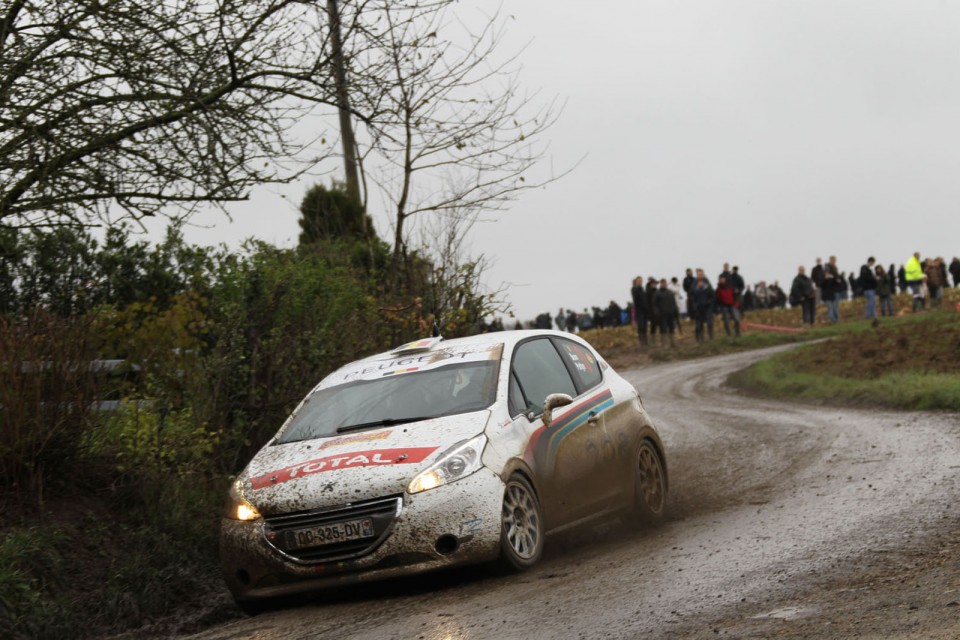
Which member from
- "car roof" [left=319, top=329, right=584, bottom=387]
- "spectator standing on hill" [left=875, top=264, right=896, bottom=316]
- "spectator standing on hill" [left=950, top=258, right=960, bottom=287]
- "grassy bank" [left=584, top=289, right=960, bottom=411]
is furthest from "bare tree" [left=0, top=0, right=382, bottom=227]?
"spectator standing on hill" [left=950, top=258, right=960, bottom=287]

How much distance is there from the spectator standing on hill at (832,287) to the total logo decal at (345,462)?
32.2m

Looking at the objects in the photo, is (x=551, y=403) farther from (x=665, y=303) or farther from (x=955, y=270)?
(x=955, y=270)

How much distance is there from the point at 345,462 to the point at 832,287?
3356 centimetres

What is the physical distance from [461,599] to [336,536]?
93cm

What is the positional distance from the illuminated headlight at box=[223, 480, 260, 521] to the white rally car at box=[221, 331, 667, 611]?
1 centimetres

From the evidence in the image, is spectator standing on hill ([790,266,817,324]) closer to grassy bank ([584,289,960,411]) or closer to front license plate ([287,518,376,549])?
grassy bank ([584,289,960,411])

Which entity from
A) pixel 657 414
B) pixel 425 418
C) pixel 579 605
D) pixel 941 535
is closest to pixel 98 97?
pixel 425 418

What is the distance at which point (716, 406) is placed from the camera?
2170 centimetres

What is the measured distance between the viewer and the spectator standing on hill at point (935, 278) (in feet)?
132

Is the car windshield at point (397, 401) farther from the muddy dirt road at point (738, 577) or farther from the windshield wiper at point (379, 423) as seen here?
the muddy dirt road at point (738, 577)

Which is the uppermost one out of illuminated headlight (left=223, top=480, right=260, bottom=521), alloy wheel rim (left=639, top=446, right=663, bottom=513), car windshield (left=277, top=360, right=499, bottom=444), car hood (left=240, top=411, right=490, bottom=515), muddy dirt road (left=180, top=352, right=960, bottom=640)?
car windshield (left=277, top=360, right=499, bottom=444)

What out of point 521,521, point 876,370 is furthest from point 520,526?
point 876,370

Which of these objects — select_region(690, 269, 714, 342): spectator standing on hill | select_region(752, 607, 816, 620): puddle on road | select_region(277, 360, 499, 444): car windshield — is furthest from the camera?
select_region(690, 269, 714, 342): spectator standing on hill

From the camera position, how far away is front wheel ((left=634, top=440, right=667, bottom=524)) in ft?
33.4
